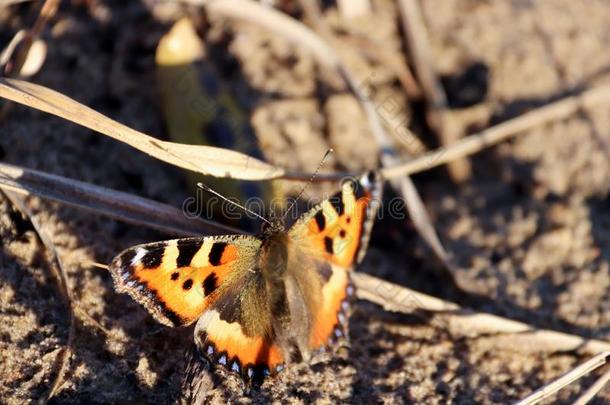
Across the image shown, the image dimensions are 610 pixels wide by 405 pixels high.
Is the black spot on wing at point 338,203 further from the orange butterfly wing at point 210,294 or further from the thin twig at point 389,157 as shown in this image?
the thin twig at point 389,157

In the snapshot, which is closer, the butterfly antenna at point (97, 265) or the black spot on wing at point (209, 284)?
the black spot on wing at point (209, 284)

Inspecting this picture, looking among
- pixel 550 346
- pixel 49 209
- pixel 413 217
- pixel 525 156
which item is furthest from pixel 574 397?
pixel 49 209

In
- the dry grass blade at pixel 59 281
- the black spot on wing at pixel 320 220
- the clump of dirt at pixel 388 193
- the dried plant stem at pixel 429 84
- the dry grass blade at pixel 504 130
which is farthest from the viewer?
the dried plant stem at pixel 429 84

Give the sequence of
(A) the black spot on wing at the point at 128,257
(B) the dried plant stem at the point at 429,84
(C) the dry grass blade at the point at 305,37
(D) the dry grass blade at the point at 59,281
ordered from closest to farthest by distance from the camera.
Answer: (A) the black spot on wing at the point at 128,257, (D) the dry grass blade at the point at 59,281, (C) the dry grass blade at the point at 305,37, (B) the dried plant stem at the point at 429,84

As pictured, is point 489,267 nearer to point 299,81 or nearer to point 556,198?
point 556,198

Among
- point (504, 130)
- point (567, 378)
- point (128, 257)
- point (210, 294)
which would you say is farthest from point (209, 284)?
point (504, 130)

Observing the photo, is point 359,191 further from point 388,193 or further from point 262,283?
point 388,193

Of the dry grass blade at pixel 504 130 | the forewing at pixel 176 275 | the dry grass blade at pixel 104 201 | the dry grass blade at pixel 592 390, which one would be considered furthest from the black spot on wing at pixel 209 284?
the dry grass blade at pixel 592 390
